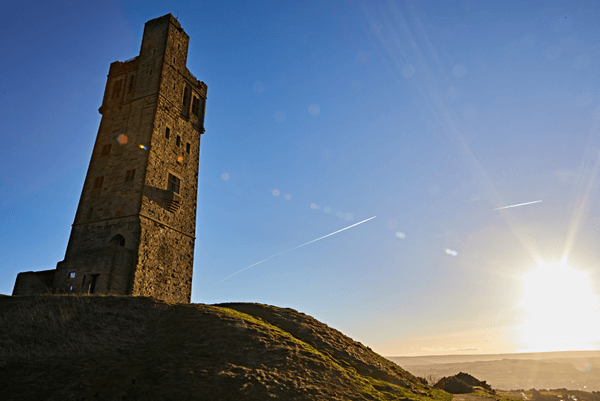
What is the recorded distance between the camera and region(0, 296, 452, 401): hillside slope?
1116cm

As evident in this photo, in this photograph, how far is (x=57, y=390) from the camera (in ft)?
35.0

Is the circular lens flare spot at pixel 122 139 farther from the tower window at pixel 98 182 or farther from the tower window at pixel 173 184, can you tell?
the tower window at pixel 173 184

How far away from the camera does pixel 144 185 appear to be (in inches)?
1139

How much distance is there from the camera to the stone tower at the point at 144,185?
26.8 metres

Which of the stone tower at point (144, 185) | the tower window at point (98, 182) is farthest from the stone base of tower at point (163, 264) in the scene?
the tower window at point (98, 182)

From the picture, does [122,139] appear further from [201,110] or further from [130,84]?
[201,110]

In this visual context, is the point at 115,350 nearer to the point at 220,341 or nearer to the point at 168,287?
the point at 220,341

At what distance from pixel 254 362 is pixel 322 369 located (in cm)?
254

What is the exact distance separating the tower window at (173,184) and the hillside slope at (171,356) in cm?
1546

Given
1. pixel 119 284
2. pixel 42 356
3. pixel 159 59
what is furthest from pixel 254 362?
pixel 159 59

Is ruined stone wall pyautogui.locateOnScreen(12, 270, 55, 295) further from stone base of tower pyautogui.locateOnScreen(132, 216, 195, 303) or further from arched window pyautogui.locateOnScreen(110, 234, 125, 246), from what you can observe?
stone base of tower pyautogui.locateOnScreen(132, 216, 195, 303)

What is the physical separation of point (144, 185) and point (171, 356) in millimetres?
18648

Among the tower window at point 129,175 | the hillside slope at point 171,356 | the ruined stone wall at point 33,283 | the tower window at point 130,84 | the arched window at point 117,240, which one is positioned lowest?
the hillside slope at point 171,356

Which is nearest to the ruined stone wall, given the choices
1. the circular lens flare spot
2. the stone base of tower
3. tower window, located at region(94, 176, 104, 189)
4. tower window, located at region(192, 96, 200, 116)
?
the stone base of tower
